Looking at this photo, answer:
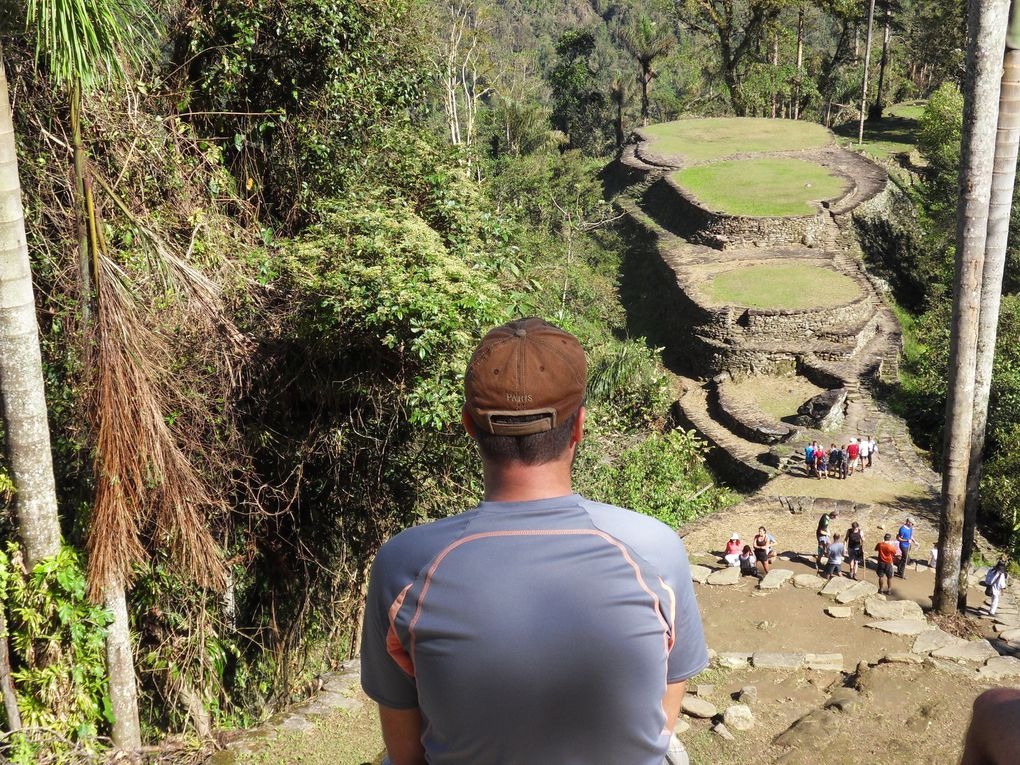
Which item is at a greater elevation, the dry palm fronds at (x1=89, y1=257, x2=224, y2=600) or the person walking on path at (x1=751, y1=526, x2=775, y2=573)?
the dry palm fronds at (x1=89, y1=257, x2=224, y2=600)

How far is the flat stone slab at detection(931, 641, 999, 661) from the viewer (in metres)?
6.79

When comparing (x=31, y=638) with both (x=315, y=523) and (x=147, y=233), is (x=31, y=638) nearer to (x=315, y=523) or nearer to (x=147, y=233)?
(x=147, y=233)

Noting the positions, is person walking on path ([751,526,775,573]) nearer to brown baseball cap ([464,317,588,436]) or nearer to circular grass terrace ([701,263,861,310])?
brown baseball cap ([464,317,588,436])

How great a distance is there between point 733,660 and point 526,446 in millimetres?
5680

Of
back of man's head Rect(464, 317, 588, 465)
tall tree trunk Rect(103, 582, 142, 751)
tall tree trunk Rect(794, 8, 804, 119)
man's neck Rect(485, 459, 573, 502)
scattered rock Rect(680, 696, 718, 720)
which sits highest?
tall tree trunk Rect(794, 8, 804, 119)

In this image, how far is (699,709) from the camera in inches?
222

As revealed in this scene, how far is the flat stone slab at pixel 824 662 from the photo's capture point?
6570 millimetres

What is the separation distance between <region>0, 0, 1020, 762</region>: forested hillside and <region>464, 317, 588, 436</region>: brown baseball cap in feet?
10.0

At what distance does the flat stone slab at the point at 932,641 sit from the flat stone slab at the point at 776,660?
3.42 feet

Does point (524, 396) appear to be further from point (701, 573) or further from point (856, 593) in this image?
point (701, 573)

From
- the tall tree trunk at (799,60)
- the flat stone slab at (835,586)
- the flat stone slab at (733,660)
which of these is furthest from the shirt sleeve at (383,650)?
the tall tree trunk at (799,60)

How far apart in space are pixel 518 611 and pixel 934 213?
25577 millimetres

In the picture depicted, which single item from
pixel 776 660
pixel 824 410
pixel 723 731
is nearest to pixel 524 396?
pixel 723 731

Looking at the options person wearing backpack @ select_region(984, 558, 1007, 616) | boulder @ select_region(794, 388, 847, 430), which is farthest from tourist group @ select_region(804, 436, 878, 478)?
person wearing backpack @ select_region(984, 558, 1007, 616)
